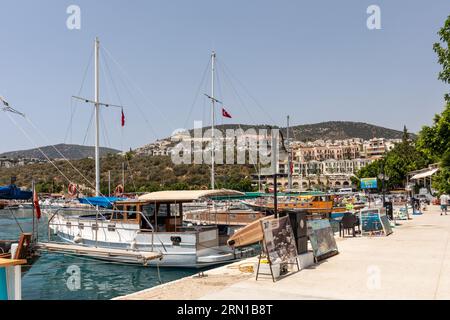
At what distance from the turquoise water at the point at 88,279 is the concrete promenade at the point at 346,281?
5020 mm

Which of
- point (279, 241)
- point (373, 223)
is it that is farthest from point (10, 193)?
point (373, 223)

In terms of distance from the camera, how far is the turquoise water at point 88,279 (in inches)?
576

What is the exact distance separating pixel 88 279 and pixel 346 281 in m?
11.1

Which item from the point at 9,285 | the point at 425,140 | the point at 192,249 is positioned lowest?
the point at 192,249

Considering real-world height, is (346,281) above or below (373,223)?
below

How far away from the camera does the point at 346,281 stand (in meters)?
9.35

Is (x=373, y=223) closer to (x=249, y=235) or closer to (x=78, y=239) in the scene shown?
(x=249, y=235)

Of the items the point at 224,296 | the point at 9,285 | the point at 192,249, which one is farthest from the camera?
the point at 192,249

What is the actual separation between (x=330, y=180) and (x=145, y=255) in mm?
191218

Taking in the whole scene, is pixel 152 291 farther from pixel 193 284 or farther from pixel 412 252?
pixel 412 252

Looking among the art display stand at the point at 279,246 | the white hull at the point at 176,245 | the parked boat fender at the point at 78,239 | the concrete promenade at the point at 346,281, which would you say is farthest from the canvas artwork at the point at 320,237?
the parked boat fender at the point at 78,239

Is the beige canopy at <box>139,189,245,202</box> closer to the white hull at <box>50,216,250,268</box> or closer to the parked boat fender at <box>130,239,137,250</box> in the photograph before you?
the white hull at <box>50,216,250,268</box>

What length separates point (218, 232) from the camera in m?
19.2
